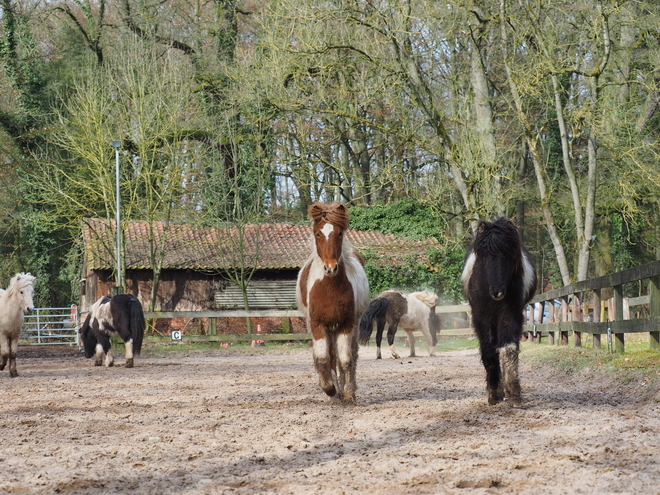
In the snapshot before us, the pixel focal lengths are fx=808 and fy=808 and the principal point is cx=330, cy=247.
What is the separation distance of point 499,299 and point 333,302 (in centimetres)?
170

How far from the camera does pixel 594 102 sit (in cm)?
1667

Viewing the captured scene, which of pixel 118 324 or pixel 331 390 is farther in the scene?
pixel 118 324

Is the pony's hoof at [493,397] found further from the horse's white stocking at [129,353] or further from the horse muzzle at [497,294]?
the horse's white stocking at [129,353]

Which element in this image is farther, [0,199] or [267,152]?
[0,199]

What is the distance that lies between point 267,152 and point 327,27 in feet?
38.7

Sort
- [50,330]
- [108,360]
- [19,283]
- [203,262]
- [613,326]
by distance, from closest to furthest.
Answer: [613,326], [19,283], [108,360], [50,330], [203,262]

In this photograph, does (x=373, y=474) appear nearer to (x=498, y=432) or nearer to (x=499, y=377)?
(x=498, y=432)

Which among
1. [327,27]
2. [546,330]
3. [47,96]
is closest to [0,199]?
[47,96]

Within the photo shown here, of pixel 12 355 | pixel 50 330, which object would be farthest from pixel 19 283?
pixel 50 330

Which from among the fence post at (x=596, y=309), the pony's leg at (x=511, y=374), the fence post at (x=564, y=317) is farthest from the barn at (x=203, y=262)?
the pony's leg at (x=511, y=374)

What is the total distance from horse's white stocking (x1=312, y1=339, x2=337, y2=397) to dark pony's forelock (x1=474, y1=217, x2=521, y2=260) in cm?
182

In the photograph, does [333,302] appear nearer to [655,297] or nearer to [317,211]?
[317,211]

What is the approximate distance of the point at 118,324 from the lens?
53.3 feet

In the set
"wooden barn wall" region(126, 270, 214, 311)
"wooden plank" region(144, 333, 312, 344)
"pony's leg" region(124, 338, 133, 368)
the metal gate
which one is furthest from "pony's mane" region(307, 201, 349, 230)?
"wooden barn wall" region(126, 270, 214, 311)
